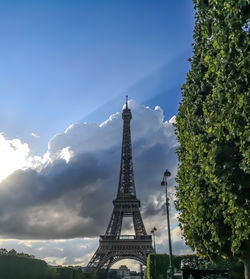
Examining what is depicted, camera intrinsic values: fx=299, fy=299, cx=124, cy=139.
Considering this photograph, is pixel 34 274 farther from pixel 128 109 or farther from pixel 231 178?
pixel 128 109

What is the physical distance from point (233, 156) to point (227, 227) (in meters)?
3.81

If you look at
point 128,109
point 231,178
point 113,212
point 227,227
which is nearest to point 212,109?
point 231,178

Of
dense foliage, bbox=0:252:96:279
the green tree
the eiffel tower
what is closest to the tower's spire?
the eiffel tower

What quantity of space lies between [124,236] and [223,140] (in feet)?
225

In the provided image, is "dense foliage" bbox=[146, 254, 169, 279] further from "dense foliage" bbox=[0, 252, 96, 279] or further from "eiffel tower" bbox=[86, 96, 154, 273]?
"eiffel tower" bbox=[86, 96, 154, 273]

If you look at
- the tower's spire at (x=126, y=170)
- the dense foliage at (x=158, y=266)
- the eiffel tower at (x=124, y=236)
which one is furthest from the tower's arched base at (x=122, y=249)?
the dense foliage at (x=158, y=266)

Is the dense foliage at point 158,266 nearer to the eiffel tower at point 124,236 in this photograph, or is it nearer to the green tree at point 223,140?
the eiffel tower at point 124,236

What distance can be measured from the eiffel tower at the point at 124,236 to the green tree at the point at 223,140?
2387 inches

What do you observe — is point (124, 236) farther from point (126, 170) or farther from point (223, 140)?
point (223, 140)

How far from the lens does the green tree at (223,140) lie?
31.9 ft

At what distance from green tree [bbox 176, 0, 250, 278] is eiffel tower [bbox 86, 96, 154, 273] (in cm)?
6063

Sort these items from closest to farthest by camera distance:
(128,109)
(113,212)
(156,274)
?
(156,274), (113,212), (128,109)

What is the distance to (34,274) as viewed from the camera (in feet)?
162

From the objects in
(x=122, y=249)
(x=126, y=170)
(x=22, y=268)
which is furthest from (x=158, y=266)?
(x=126, y=170)
